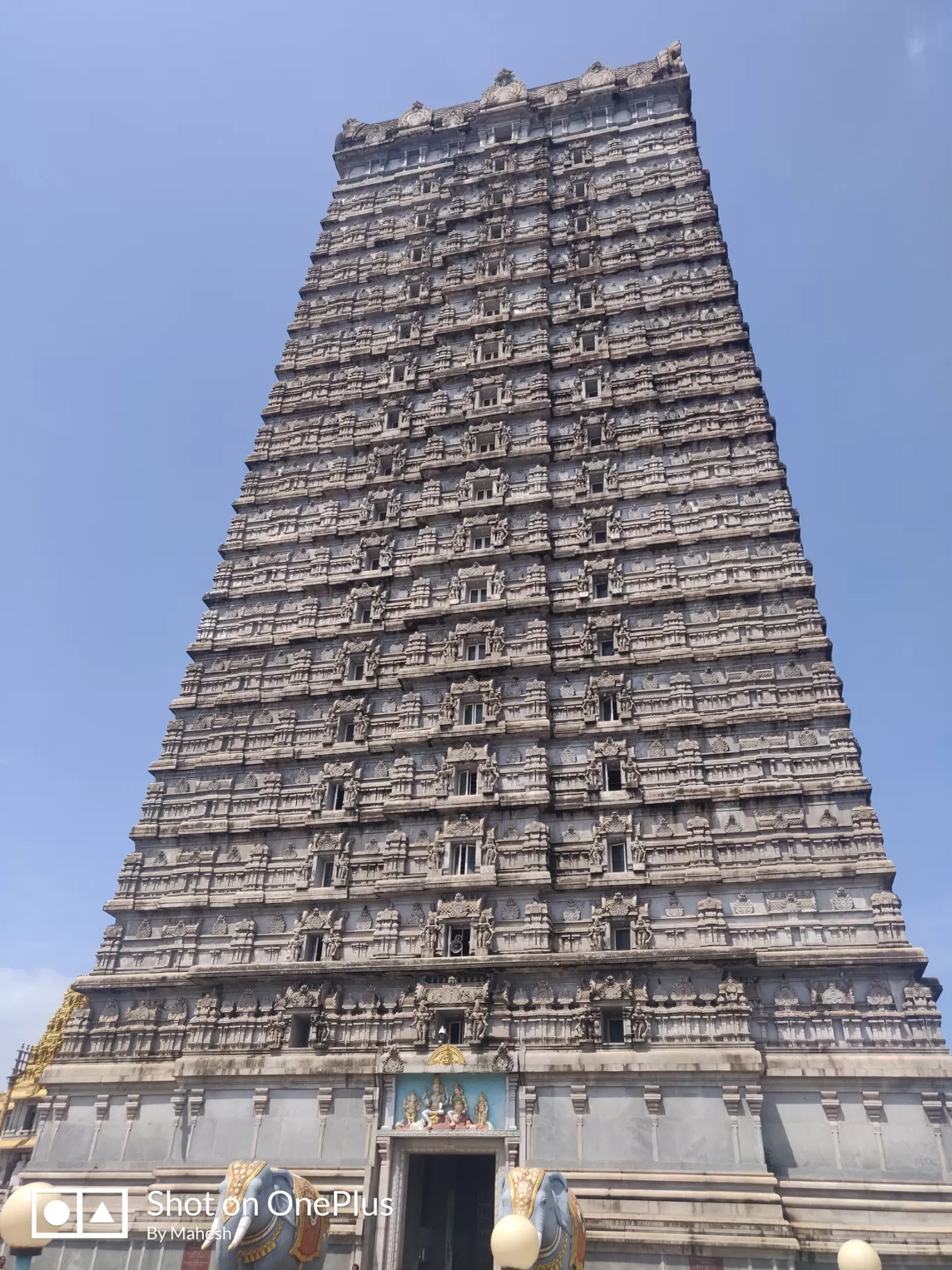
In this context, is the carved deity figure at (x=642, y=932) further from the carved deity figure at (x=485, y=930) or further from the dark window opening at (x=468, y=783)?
the dark window opening at (x=468, y=783)

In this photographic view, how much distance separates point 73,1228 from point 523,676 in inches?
795

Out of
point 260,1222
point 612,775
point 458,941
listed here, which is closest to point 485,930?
point 458,941

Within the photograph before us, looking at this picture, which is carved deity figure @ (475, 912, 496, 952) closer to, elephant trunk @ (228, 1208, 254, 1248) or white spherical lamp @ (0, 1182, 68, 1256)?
elephant trunk @ (228, 1208, 254, 1248)

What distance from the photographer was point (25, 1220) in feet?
43.4

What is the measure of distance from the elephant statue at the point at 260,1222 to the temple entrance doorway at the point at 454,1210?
6062 millimetres

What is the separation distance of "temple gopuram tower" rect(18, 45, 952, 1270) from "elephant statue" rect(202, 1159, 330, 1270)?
161 inches

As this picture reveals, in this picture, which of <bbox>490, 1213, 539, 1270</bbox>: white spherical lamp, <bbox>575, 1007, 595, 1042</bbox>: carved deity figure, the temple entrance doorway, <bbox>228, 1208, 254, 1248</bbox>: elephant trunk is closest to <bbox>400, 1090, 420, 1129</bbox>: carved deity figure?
the temple entrance doorway

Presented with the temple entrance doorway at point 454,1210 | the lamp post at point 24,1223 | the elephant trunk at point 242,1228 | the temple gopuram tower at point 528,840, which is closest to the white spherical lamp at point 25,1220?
the lamp post at point 24,1223

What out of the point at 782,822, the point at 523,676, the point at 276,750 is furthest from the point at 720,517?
the point at 276,750

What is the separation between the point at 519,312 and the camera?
40.8 metres

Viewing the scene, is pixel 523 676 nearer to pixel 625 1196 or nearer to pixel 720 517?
pixel 720 517

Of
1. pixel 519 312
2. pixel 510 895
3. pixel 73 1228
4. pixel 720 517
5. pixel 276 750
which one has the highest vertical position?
pixel 519 312

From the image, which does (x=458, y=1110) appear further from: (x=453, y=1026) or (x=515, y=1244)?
(x=515, y=1244)

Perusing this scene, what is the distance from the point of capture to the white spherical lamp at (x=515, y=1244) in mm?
15023
